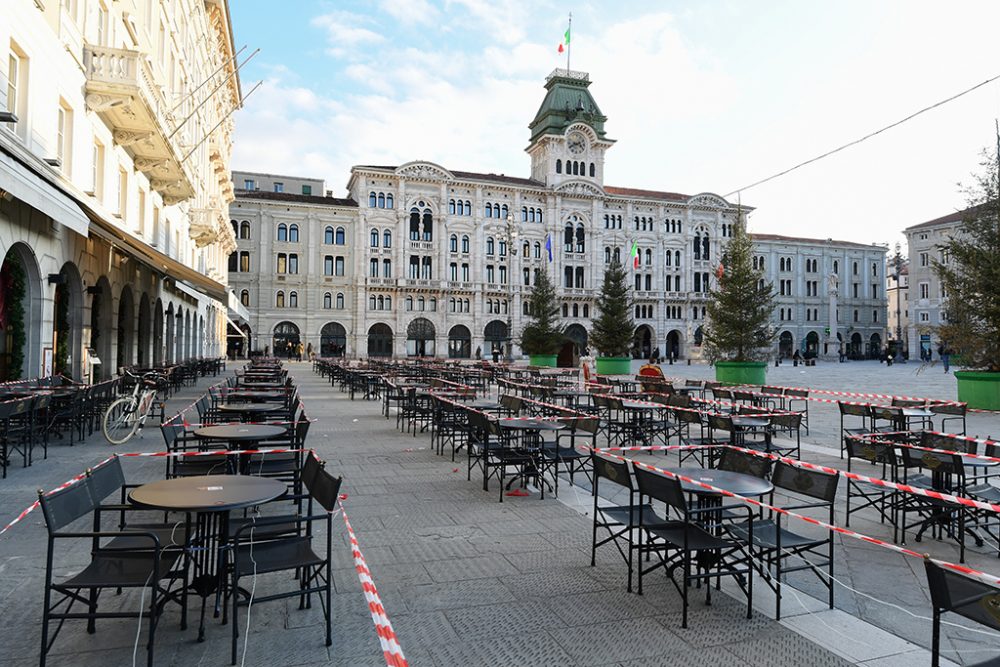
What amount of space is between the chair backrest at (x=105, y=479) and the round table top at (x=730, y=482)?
420 centimetres

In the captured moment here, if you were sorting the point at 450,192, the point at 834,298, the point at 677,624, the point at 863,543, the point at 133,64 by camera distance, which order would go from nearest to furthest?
the point at 677,624, the point at 863,543, the point at 133,64, the point at 450,192, the point at 834,298

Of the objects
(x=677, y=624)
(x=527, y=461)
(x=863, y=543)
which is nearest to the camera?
(x=677, y=624)

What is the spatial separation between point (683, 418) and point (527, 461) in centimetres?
337

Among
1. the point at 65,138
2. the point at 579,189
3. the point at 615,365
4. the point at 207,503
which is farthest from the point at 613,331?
the point at 579,189

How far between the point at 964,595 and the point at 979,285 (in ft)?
63.9

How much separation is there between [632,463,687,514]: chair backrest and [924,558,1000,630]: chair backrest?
61.8 inches

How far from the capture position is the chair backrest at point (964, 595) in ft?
8.81

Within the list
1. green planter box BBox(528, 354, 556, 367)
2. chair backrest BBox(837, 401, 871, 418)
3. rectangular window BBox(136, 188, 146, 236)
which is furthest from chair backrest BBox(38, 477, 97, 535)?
green planter box BBox(528, 354, 556, 367)

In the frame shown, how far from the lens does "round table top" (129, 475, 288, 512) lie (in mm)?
3816

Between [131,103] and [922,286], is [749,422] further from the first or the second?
[922,286]

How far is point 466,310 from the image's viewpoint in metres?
66.0

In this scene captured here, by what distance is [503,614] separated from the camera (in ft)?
14.8

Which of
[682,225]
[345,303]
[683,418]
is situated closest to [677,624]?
[683,418]

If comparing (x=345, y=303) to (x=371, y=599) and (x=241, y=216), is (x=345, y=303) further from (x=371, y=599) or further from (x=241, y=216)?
(x=371, y=599)
